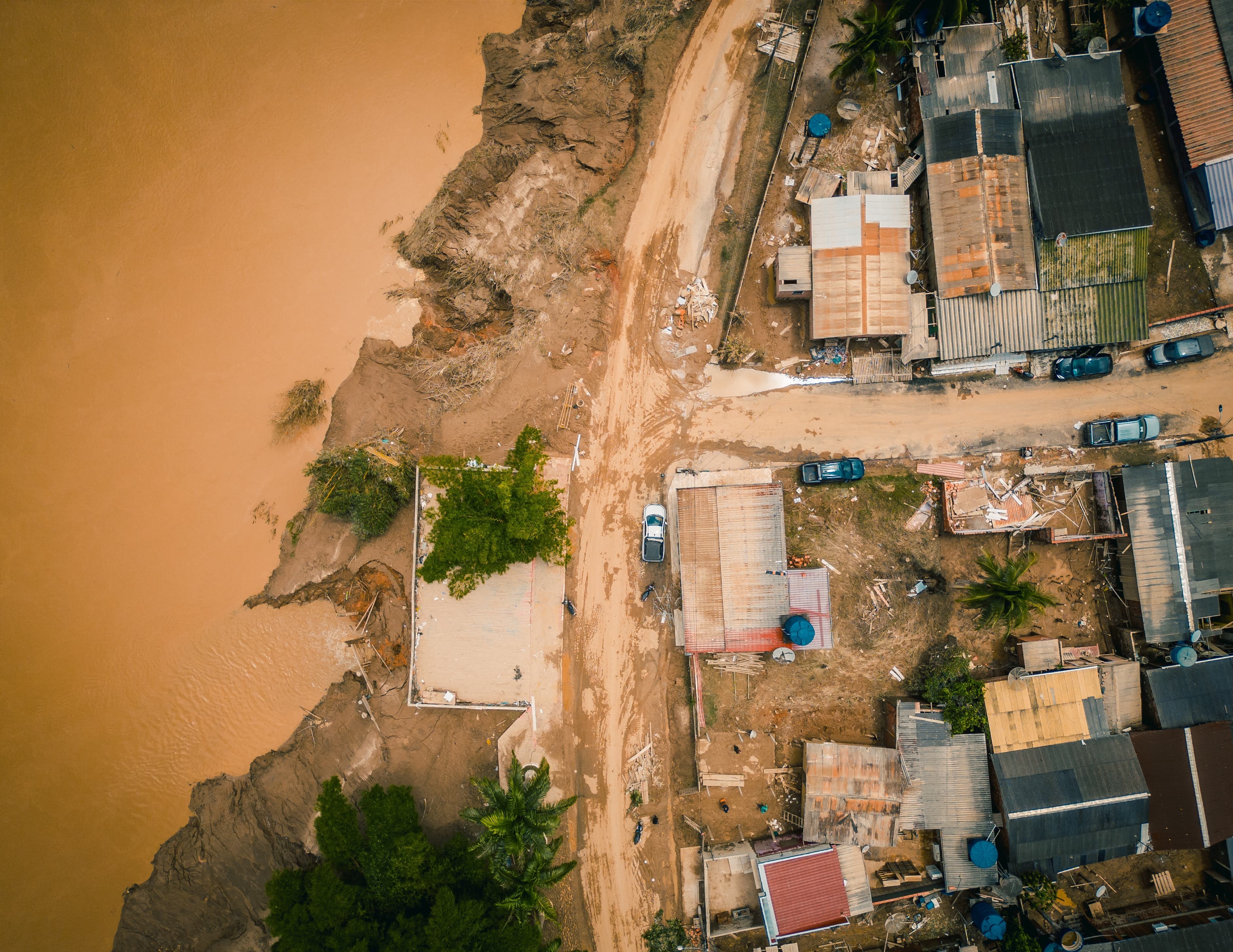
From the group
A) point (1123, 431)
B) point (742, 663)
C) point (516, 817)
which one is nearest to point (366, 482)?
point (516, 817)

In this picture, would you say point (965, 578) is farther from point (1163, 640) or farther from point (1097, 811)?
point (1097, 811)

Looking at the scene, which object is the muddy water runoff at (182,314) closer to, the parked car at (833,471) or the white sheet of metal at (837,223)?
the white sheet of metal at (837,223)

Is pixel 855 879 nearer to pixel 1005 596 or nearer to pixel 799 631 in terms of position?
pixel 799 631

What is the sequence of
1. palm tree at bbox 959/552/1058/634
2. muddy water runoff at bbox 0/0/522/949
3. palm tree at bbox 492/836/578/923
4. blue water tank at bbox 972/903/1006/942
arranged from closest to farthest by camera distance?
1. palm tree at bbox 492/836/578/923
2. palm tree at bbox 959/552/1058/634
3. blue water tank at bbox 972/903/1006/942
4. muddy water runoff at bbox 0/0/522/949

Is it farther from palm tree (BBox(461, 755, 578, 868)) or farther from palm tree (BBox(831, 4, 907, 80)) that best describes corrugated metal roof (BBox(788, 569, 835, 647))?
palm tree (BBox(831, 4, 907, 80))

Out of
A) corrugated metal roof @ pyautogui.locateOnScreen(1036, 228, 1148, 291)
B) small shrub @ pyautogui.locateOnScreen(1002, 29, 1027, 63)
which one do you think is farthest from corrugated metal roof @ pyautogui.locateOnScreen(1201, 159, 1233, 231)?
small shrub @ pyautogui.locateOnScreen(1002, 29, 1027, 63)
